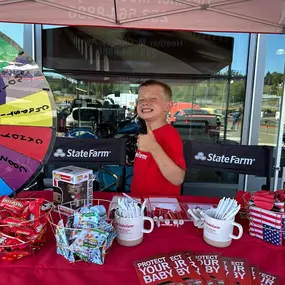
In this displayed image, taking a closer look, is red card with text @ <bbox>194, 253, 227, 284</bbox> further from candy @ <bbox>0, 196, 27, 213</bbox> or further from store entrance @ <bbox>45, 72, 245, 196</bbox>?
store entrance @ <bbox>45, 72, 245, 196</bbox>

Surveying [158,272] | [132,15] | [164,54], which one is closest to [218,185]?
[164,54]

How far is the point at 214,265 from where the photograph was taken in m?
0.72

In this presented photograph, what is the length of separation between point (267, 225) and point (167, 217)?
340 millimetres

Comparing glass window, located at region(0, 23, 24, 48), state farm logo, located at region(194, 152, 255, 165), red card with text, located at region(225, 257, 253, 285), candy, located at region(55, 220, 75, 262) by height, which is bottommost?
state farm logo, located at region(194, 152, 255, 165)

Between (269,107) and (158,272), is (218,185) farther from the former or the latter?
(158,272)

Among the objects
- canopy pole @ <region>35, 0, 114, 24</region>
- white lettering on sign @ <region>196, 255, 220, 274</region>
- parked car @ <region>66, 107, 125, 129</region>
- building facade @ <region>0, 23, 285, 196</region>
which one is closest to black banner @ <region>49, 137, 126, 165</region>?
canopy pole @ <region>35, 0, 114, 24</region>

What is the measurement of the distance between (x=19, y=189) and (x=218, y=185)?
3.04 metres

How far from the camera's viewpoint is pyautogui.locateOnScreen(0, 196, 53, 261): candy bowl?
2.44ft

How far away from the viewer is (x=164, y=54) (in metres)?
3.88

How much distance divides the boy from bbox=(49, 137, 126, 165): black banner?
0.87 meters

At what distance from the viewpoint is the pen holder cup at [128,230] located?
2.61ft

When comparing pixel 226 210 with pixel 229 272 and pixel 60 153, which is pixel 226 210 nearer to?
pixel 229 272

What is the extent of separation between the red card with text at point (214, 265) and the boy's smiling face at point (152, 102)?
2.24 feet

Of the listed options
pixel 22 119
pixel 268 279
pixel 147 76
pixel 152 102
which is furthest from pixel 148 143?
pixel 147 76
